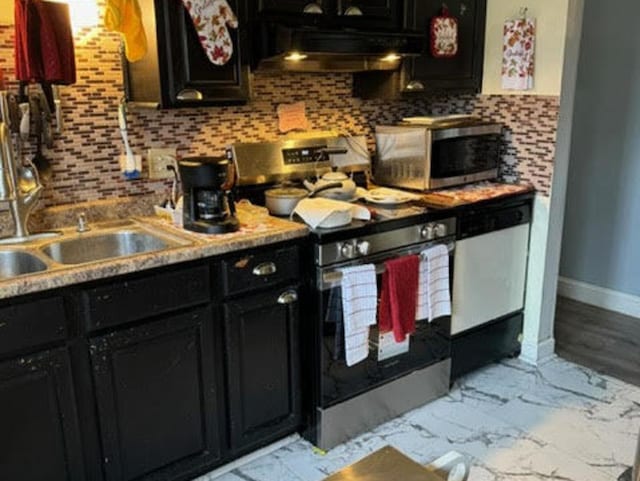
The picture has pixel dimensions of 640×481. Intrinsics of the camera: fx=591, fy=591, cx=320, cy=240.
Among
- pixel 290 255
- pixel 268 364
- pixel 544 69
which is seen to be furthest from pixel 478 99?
pixel 268 364

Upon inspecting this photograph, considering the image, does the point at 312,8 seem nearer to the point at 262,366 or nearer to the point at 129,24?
the point at 129,24

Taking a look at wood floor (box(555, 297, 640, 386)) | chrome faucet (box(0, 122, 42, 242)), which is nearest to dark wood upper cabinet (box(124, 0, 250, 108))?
chrome faucet (box(0, 122, 42, 242))

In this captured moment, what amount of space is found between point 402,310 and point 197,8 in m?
1.40

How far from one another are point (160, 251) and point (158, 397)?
0.49 m

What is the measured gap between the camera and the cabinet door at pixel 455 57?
2.79 meters

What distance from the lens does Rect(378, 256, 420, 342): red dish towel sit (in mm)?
2371

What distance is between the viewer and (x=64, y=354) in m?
1.74

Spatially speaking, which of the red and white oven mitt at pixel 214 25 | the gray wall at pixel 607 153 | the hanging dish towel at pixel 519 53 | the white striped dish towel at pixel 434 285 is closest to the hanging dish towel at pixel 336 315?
the white striped dish towel at pixel 434 285

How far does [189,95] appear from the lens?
7.18ft

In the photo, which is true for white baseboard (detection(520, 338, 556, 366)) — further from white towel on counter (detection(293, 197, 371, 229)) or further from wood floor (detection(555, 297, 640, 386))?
white towel on counter (detection(293, 197, 371, 229))

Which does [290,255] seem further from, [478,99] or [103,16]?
[478,99]

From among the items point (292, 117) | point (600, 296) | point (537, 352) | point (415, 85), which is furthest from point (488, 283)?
point (600, 296)

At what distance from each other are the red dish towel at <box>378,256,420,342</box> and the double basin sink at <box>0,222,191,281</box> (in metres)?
0.83

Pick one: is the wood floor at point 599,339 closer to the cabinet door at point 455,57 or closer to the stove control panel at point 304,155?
the cabinet door at point 455,57
